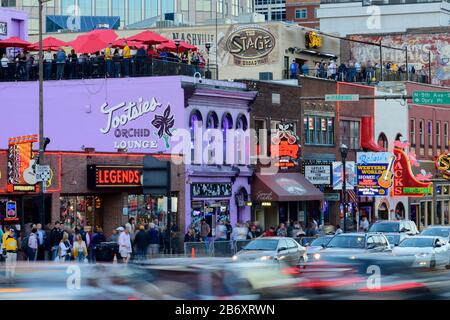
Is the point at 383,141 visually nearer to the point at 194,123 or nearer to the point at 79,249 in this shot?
the point at 194,123

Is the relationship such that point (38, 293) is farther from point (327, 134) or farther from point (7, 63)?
point (327, 134)

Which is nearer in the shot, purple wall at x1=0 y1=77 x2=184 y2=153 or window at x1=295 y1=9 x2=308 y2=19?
purple wall at x1=0 y1=77 x2=184 y2=153

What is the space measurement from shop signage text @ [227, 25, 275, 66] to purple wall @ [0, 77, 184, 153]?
18212mm

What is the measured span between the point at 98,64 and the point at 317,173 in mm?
13333

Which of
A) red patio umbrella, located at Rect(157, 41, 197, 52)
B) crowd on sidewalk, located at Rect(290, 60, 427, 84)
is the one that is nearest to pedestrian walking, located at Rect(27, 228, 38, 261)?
red patio umbrella, located at Rect(157, 41, 197, 52)

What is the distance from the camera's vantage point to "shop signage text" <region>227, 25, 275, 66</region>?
68750mm

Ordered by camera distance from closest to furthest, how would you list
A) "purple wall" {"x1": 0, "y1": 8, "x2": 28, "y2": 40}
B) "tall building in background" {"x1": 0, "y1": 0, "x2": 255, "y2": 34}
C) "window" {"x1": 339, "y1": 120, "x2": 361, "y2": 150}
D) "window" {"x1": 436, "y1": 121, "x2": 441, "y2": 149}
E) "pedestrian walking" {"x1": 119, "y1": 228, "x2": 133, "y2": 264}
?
"pedestrian walking" {"x1": 119, "y1": 228, "x2": 133, "y2": 264}, "purple wall" {"x1": 0, "y1": 8, "x2": 28, "y2": 40}, "window" {"x1": 339, "y1": 120, "x2": 361, "y2": 150}, "window" {"x1": 436, "y1": 121, "x2": 441, "y2": 149}, "tall building in background" {"x1": 0, "y1": 0, "x2": 255, "y2": 34}

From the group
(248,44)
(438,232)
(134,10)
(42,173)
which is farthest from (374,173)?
(134,10)

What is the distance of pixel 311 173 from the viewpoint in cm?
5916

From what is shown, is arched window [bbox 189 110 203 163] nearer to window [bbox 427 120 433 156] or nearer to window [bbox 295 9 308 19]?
window [bbox 427 120 433 156]

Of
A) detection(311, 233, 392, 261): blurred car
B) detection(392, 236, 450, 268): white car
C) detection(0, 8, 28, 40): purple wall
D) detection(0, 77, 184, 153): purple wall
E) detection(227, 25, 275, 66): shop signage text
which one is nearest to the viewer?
detection(392, 236, 450, 268): white car

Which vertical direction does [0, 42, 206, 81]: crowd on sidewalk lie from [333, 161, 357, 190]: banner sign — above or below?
above

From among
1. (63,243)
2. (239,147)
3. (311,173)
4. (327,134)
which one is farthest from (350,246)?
(327,134)

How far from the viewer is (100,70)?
171ft
